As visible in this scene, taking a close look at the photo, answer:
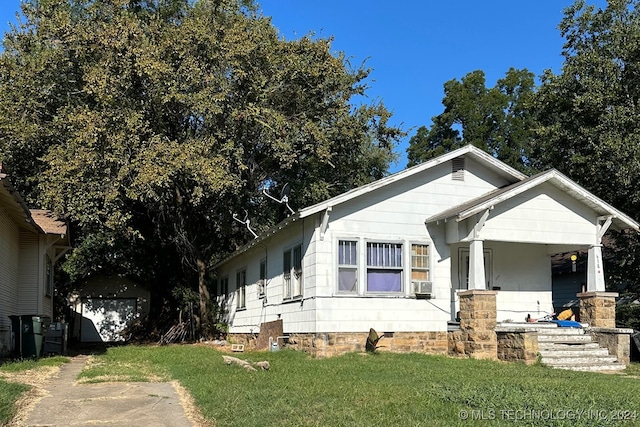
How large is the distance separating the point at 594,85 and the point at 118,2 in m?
15.1

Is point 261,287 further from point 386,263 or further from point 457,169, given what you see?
point 457,169

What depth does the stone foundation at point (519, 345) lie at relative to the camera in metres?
13.5

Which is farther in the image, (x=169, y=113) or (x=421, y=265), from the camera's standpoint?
(x=169, y=113)

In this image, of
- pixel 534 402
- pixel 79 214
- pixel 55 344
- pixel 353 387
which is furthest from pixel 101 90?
pixel 534 402

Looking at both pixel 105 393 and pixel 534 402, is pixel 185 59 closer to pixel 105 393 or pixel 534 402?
pixel 105 393

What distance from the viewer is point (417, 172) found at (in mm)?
15719

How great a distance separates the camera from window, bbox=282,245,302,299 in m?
16.2

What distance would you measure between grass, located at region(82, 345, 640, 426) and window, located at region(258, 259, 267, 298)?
21.6 ft

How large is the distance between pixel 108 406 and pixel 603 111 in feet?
50.3

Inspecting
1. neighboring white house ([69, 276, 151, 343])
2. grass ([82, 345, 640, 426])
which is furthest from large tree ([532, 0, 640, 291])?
neighboring white house ([69, 276, 151, 343])

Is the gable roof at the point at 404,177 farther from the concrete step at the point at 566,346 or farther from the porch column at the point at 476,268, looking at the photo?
the concrete step at the point at 566,346

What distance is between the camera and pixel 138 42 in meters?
19.4

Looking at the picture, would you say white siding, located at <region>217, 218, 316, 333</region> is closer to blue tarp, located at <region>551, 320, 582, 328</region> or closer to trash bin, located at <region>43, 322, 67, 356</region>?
trash bin, located at <region>43, 322, 67, 356</region>

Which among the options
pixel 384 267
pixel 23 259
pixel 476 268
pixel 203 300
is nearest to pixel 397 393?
pixel 476 268
